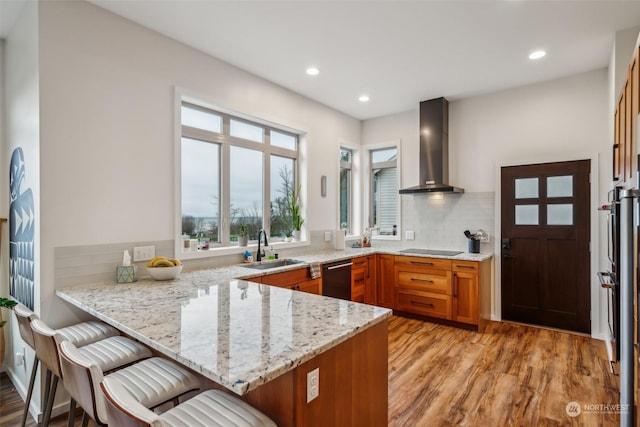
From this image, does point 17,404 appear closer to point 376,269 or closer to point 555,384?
point 376,269

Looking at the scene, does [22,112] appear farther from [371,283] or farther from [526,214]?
[526,214]

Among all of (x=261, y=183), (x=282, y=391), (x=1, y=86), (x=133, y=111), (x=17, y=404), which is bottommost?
(x=17, y=404)

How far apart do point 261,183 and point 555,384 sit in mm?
3313

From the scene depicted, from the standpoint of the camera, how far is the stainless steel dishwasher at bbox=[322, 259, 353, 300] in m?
3.57

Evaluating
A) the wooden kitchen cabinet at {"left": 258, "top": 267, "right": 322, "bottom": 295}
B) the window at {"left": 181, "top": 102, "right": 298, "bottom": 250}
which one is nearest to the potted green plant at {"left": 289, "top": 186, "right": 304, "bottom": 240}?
the window at {"left": 181, "top": 102, "right": 298, "bottom": 250}

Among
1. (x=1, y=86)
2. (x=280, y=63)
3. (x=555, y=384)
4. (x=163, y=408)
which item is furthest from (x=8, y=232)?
(x=555, y=384)

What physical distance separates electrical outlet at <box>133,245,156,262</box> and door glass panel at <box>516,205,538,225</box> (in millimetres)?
3929

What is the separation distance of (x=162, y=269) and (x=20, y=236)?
110 centimetres

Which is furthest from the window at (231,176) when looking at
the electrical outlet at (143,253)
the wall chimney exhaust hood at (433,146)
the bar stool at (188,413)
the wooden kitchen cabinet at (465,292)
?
the wooden kitchen cabinet at (465,292)

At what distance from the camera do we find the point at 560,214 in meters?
3.70

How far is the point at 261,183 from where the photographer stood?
12.8 ft

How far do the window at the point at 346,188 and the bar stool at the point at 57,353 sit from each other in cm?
368

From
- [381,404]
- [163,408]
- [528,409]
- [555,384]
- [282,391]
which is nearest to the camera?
[282,391]

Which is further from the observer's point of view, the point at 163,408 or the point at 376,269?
the point at 376,269
